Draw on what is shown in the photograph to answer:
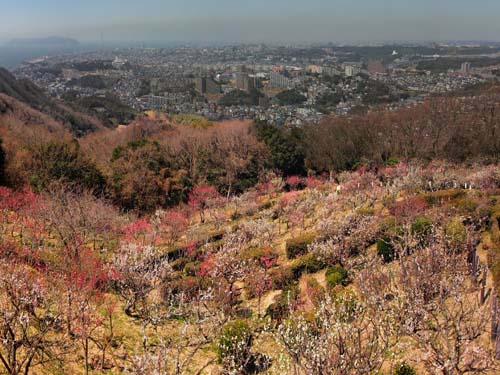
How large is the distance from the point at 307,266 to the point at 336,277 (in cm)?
149

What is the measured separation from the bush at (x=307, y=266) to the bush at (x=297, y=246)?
1.18 metres

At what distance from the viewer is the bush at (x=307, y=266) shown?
11991 mm

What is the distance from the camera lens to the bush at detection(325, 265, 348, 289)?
10489 millimetres

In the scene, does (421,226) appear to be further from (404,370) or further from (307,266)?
(404,370)

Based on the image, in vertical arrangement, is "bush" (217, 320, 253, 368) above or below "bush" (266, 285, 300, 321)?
above

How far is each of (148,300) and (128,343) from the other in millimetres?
2480

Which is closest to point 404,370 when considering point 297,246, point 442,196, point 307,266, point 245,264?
point 307,266

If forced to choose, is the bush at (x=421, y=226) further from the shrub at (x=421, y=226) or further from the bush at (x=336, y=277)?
the bush at (x=336, y=277)

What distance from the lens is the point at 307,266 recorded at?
1200 cm

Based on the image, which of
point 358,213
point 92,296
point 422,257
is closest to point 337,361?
point 422,257

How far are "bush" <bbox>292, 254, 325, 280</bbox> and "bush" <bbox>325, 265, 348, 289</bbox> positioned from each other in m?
0.92

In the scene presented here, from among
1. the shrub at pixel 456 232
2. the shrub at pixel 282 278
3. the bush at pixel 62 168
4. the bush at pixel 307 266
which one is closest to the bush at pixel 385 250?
the shrub at pixel 456 232

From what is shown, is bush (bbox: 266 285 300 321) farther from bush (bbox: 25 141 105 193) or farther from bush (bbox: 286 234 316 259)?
bush (bbox: 25 141 105 193)

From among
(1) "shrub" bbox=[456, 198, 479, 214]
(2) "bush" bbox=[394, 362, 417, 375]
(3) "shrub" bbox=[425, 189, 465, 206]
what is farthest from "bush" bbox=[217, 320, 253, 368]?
(3) "shrub" bbox=[425, 189, 465, 206]
